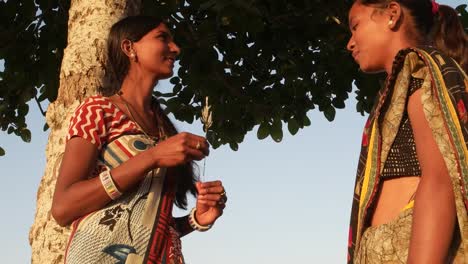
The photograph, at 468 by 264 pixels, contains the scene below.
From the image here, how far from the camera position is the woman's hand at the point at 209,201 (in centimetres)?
342

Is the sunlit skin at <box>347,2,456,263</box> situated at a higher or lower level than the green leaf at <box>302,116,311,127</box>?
lower

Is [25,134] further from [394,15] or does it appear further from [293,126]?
[394,15]

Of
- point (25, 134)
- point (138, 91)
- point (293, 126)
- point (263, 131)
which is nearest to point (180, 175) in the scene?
point (138, 91)

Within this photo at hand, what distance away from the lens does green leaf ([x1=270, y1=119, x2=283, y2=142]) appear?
800 cm

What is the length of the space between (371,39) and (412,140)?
0.51m

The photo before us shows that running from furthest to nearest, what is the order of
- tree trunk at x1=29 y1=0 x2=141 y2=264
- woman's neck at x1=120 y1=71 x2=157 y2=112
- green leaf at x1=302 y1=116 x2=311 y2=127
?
green leaf at x1=302 y1=116 x2=311 y2=127 → tree trunk at x1=29 y1=0 x2=141 y2=264 → woman's neck at x1=120 y1=71 x2=157 y2=112

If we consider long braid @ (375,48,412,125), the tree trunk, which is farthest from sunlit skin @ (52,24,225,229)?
the tree trunk

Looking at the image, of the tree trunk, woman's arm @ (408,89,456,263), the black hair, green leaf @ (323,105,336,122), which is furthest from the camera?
green leaf @ (323,105,336,122)

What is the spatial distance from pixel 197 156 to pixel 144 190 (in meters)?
0.31

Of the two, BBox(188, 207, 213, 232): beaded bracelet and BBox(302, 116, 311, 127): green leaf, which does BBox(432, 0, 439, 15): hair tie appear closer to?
BBox(188, 207, 213, 232): beaded bracelet

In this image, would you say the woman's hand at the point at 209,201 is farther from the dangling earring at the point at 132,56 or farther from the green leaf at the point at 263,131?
the green leaf at the point at 263,131

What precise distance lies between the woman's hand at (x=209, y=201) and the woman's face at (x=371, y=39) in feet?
2.80

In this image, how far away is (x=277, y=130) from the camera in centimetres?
804

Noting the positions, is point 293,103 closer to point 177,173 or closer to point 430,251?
point 177,173
